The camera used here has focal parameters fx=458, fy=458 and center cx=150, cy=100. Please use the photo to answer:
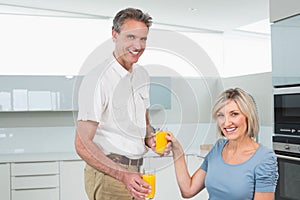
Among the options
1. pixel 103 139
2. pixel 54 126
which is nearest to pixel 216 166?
pixel 103 139

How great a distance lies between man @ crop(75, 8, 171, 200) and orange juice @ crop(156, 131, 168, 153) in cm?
2

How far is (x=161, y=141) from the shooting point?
1.66 meters

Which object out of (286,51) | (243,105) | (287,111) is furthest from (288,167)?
(243,105)

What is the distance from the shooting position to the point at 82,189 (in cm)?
406

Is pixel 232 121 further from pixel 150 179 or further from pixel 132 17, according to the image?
pixel 132 17

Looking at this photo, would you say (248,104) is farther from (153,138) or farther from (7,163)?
(7,163)

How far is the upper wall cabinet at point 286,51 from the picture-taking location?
2703mm

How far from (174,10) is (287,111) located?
1381 mm

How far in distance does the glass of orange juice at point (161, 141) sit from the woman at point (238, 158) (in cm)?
2

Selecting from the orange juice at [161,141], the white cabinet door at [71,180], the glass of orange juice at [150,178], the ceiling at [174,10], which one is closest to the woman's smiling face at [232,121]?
the orange juice at [161,141]

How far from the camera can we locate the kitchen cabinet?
392 cm

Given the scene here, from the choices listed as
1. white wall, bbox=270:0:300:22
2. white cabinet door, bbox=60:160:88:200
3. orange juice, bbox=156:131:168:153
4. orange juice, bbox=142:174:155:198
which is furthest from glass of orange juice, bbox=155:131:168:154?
white cabinet door, bbox=60:160:88:200

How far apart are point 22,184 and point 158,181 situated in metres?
A: 1.19

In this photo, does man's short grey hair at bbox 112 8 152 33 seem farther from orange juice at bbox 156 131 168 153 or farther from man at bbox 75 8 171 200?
orange juice at bbox 156 131 168 153
